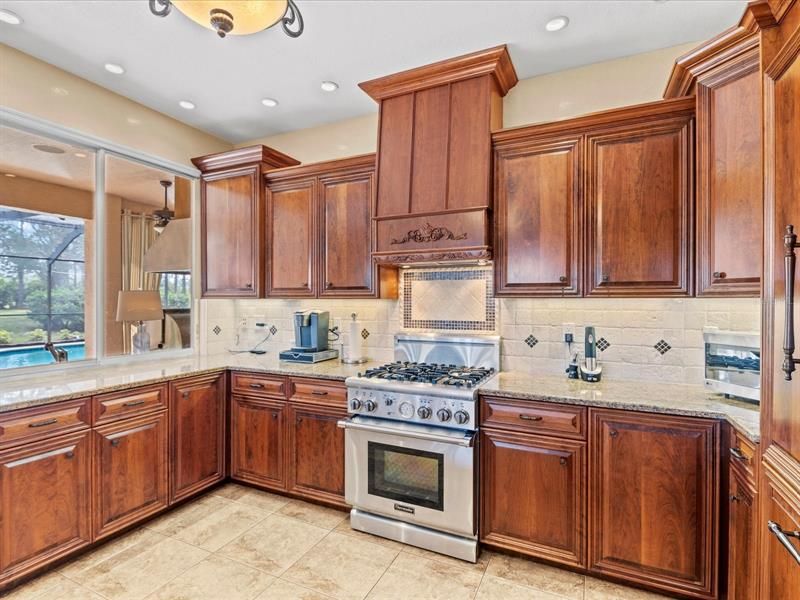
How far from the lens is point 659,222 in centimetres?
227

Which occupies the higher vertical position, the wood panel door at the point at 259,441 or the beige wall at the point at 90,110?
the beige wall at the point at 90,110

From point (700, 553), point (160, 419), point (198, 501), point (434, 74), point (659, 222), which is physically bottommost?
point (198, 501)

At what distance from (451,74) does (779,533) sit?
2727mm

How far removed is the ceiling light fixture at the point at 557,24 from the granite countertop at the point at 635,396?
6.91 feet

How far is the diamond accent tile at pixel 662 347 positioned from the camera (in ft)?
8.32

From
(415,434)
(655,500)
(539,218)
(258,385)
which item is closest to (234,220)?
(258,385)

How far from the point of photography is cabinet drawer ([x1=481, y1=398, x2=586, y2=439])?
2.15m

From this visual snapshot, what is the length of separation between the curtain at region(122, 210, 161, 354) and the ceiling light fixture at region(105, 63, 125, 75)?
3.25 ft

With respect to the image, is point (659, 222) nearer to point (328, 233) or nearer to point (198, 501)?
point (328, 233)

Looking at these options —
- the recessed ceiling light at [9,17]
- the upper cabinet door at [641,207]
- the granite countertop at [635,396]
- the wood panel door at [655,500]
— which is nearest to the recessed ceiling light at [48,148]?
the recessed ceiling light at [9,17]

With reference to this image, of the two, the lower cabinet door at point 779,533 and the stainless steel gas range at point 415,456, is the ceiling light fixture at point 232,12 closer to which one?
the stainless steel gas range at point 415,456

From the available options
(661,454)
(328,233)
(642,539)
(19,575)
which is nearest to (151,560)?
(19,575)

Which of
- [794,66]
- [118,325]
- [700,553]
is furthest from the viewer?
[118,325]

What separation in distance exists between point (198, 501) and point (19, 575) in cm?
104
